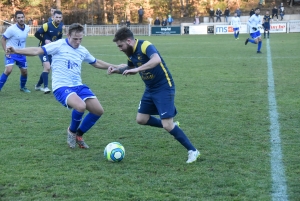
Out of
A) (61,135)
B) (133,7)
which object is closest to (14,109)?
(61,135)

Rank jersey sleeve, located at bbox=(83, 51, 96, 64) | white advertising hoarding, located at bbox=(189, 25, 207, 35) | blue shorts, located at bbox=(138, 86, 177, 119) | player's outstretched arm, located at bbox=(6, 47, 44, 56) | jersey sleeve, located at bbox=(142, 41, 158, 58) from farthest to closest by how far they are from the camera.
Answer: white advertising hoarding, located at bbox=(189, 25, 207, 35) < jersey sleeve, located at bbox=(83, 51, 96, 64) < player's outstretched arm, located at bbox=(6, 47, 44, 56) < blue shorts, located at bbox=(138, 86, 177, 119) < jersey sleeve, located at bbox=(142, 41, 158, 58)

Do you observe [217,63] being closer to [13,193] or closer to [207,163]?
[207,163]

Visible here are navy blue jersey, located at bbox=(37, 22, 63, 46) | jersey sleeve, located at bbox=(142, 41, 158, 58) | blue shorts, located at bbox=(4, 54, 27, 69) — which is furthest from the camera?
navy blue jersey, located at bbox=(37, 22, 63, 46)

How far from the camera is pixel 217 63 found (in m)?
16.2

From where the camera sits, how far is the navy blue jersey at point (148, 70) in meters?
5.34

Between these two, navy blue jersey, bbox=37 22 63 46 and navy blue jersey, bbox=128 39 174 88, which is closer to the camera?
navy blue jersey, bbox=128 39 174 88

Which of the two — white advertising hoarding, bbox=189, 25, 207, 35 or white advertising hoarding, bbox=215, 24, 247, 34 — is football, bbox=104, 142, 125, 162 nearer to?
white advertising hoarding, bbox=215, 24, 247, 34

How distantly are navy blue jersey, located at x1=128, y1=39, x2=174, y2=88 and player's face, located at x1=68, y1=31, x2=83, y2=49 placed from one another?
2.84 ft

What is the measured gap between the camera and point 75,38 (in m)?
6.07

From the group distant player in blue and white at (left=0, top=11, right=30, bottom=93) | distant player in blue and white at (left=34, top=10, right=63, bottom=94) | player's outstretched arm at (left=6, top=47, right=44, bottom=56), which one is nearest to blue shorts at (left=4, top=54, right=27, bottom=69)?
distant player in blue and white at (left=0, top=11, right=30, bottom=93)

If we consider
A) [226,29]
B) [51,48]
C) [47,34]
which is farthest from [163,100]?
[226,29]

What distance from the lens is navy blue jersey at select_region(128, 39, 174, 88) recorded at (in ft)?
17.5

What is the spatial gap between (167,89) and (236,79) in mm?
6960

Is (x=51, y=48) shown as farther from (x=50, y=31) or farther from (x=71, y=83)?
(x=50, y=31)
